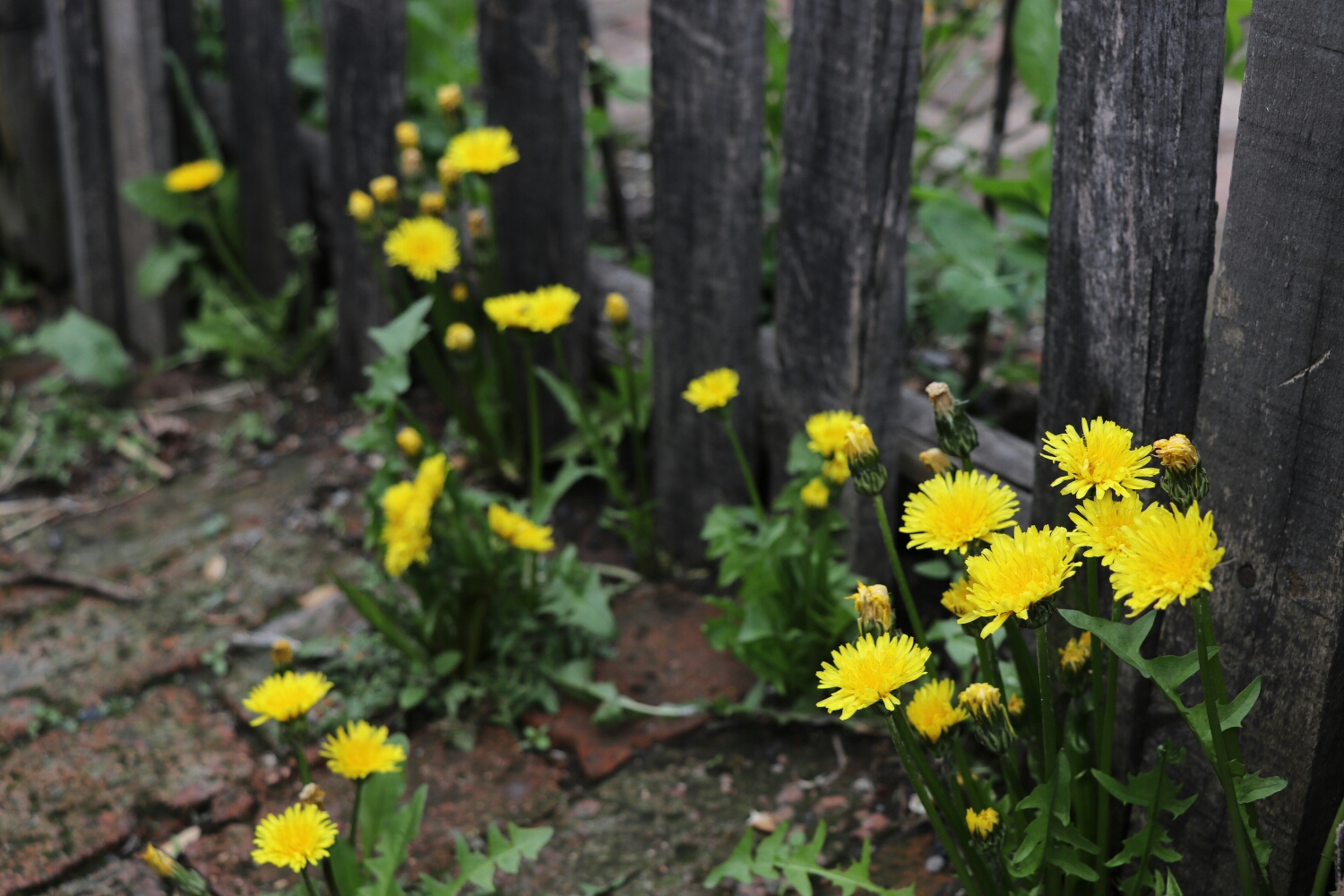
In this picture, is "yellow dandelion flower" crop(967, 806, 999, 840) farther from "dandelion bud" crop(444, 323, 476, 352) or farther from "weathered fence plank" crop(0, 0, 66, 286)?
"weathered fence plank" crop(0, 0, 66, 286)

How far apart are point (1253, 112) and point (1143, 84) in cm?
15

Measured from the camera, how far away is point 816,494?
6.36 ft

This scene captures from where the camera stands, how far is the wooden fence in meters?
1.35

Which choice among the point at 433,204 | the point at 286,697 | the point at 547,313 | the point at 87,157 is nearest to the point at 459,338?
the point at 547,313

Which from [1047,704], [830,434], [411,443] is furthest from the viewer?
[411,443]

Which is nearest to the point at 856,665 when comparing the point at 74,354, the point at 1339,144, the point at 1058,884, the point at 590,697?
the point at 1058,884

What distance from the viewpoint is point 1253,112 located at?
4.37ft

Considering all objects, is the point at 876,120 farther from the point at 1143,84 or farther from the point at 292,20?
the point at 292,20

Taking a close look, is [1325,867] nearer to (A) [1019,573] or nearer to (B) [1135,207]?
(A) [1019,573]

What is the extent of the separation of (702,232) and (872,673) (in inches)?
48.1

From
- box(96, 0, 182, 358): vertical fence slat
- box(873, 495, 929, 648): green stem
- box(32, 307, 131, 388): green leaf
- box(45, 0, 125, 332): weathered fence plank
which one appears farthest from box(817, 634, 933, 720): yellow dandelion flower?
box(45, 0, 125, 332): weathered fence plank

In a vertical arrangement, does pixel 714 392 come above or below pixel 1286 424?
below

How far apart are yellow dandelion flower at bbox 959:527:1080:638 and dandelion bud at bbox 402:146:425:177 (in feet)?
A: 5.79

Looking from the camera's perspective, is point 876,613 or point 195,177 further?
point 195,177
